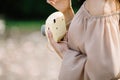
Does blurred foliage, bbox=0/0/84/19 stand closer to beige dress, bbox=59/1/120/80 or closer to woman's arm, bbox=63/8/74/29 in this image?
woman's arm, bbox=63/8/74/29

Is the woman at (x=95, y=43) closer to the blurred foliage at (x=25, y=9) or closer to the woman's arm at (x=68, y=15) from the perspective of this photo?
the woman's arm at (x=68, y=15)

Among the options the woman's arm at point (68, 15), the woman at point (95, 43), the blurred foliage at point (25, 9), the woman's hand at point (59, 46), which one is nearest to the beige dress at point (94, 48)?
the woman at point (95, 43)

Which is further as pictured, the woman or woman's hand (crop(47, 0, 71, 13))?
woman's hand (crop(47, 0, 71, 13))


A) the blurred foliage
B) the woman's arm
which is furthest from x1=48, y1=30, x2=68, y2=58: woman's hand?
the blurred foliage

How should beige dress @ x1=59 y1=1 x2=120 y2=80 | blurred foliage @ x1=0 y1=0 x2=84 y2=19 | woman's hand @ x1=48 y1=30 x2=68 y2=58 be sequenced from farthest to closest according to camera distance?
1. blurred foliage @ x1=0 y1=0 x2=84 y2=19
2. woman's hand @ x1=48 y1=30 x2=68 y2=58
3. beige dress @ x1=59 y1=1 x2=120 y2=80

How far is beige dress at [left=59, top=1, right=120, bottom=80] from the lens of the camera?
1.09 m

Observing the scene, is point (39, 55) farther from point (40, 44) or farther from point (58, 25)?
point (58, 25)

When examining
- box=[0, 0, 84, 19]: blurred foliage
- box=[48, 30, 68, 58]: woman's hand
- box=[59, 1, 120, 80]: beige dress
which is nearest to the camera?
box=[59, 1, 120, 80]: beige dress

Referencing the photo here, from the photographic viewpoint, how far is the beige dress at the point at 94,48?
1094 millimetres

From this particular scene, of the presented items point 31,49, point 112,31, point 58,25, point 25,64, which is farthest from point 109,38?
point 31,49

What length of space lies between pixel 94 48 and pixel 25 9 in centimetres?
564

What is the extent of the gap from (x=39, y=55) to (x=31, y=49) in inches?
8.1

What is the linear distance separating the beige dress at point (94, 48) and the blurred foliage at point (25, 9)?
5365 mm

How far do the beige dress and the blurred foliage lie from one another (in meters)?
5.36
